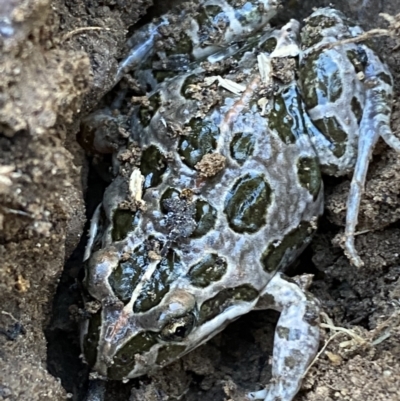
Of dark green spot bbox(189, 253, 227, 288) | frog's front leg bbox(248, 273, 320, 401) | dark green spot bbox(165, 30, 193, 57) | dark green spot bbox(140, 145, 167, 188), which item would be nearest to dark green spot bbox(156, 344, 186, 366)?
dark green spot bbox(189, 253, 227, 288)

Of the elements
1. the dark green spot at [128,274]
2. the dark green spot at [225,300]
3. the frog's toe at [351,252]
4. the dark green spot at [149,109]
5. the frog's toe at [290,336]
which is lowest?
the frog's toe at [290,336]

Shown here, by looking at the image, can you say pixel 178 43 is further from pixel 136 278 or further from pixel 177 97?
pixel 136 278

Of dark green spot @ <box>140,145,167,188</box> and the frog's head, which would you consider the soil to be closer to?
the frog's head

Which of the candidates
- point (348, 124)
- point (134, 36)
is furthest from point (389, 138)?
point (134, 36)

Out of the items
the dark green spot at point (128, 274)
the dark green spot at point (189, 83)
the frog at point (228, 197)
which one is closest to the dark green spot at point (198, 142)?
the frog at point (228, 197)

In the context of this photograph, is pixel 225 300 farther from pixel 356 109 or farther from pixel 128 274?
pixel 356 109

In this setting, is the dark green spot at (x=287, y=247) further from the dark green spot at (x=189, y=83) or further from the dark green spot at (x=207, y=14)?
the dark green spot at (x=207, y=14)
